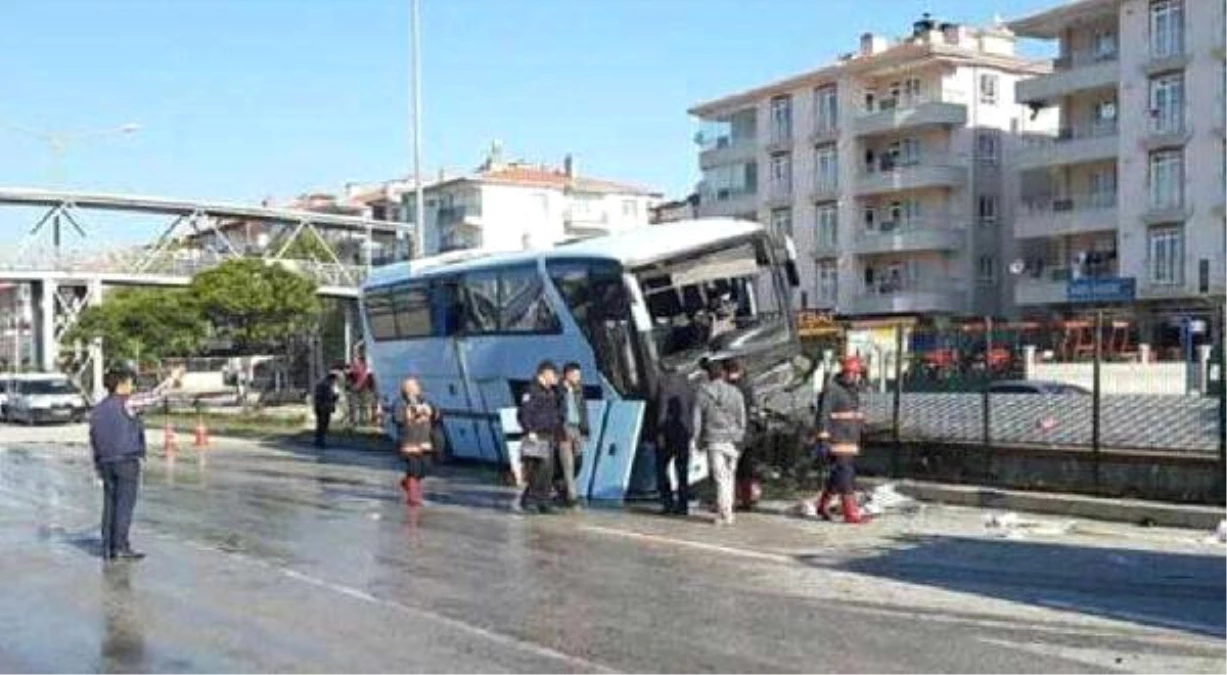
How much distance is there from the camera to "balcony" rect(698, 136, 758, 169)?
86.1 meters

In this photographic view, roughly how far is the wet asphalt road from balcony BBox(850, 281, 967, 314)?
5659 cm

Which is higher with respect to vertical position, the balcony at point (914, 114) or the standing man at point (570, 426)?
the balcony at point (914, 114)

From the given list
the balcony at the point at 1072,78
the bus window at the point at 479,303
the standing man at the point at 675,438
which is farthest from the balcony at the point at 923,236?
the standing man at the point at 675,438

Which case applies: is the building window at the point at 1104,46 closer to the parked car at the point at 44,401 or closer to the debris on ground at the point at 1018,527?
the parked car at the point at 44,401

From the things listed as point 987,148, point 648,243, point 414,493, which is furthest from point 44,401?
point 987,148

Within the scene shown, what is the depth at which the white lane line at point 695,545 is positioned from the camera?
559 inches

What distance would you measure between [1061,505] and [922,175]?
57556 millimetres

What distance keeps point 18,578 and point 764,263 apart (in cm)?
1210

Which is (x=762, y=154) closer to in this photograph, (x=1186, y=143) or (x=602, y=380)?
(x=1186, y=143)

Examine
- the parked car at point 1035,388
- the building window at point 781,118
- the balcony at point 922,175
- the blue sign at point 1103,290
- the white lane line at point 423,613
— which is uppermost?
the building window at point 781,118

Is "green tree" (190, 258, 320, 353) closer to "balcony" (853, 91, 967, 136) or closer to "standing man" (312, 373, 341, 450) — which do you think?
"standing man" (312, 373, 341, 450)

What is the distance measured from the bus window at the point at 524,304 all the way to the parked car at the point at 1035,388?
6.34 metres

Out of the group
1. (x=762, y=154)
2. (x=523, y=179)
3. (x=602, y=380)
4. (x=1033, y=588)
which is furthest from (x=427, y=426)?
(x=523, y=179)

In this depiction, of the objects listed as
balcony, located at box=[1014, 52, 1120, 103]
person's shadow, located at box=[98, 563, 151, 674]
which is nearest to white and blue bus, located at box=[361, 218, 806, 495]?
person's shadow, located at box=[98, 563, 151, 674]
